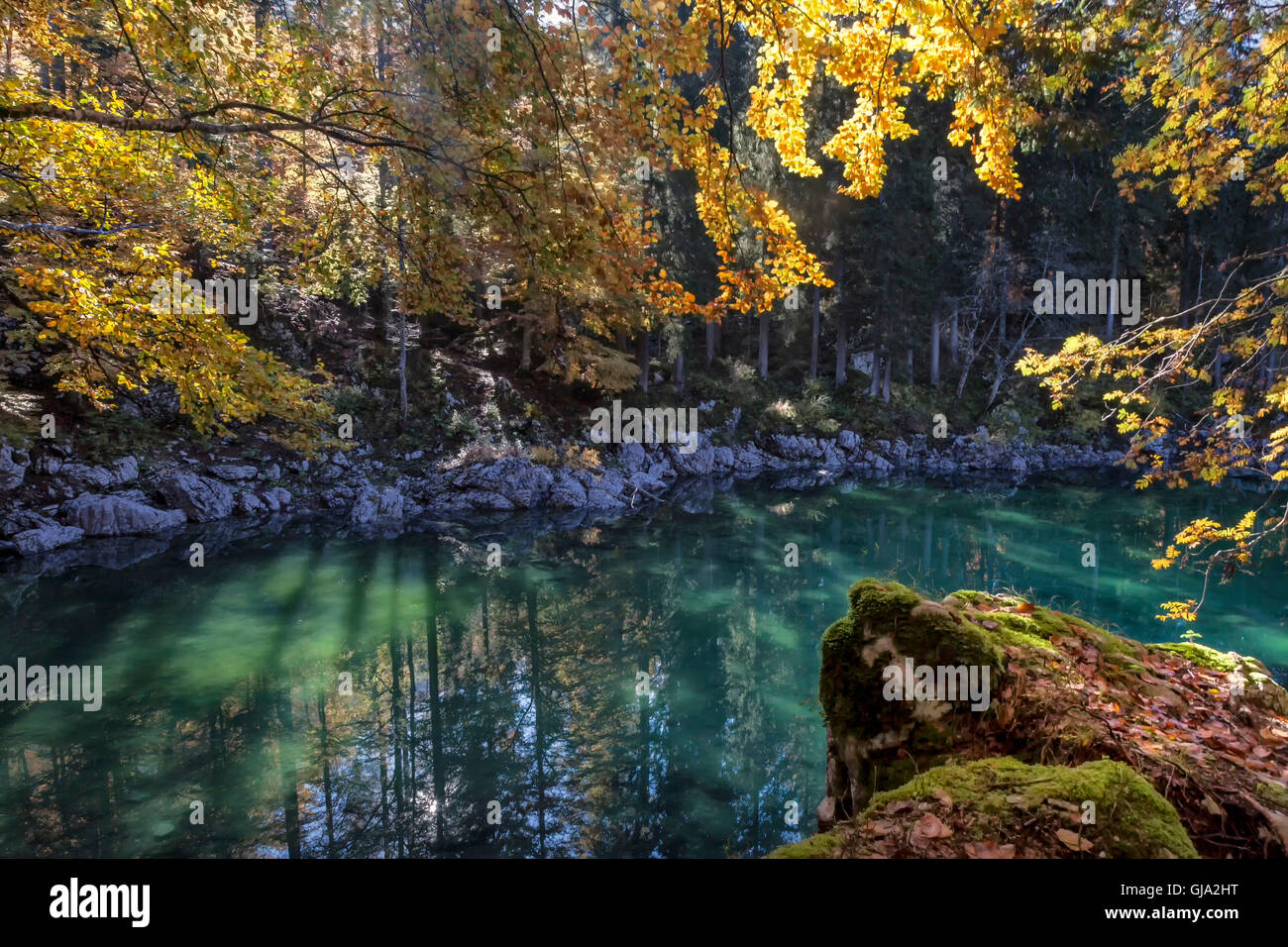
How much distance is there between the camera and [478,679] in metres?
9.17

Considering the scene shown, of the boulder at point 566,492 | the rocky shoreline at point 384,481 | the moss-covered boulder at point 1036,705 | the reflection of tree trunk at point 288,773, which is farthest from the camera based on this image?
the boulder at point 566,492

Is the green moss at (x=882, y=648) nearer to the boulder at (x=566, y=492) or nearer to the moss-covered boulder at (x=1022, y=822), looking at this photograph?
the moss-covered boulder at (x=1022, y=822)

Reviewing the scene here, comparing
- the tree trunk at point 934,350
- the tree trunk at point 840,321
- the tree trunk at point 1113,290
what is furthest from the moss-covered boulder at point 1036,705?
the tree trunk at point 1113,290

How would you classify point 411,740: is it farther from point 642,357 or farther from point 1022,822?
point 642,357

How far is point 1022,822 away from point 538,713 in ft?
22.3

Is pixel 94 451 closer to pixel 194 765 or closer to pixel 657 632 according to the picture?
pixel 194 765

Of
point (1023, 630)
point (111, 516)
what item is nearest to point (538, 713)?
point (1023, 630)

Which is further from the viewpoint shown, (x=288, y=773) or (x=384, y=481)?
(x=384, y=481)

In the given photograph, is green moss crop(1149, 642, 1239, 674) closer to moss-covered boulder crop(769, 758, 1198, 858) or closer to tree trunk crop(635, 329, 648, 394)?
moss-covered boulder crop(769, 758, 1198, 858)

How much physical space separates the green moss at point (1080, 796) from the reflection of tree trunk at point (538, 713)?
172 inches

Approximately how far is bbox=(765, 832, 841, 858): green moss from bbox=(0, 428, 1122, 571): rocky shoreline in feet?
50.9

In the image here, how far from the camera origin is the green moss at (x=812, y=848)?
2.08 meters

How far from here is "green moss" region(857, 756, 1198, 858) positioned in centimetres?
211

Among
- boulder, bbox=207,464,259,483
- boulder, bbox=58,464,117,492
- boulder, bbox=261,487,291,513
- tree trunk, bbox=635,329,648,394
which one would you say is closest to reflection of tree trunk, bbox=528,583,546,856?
boulder, bbox=261,487,291,513
